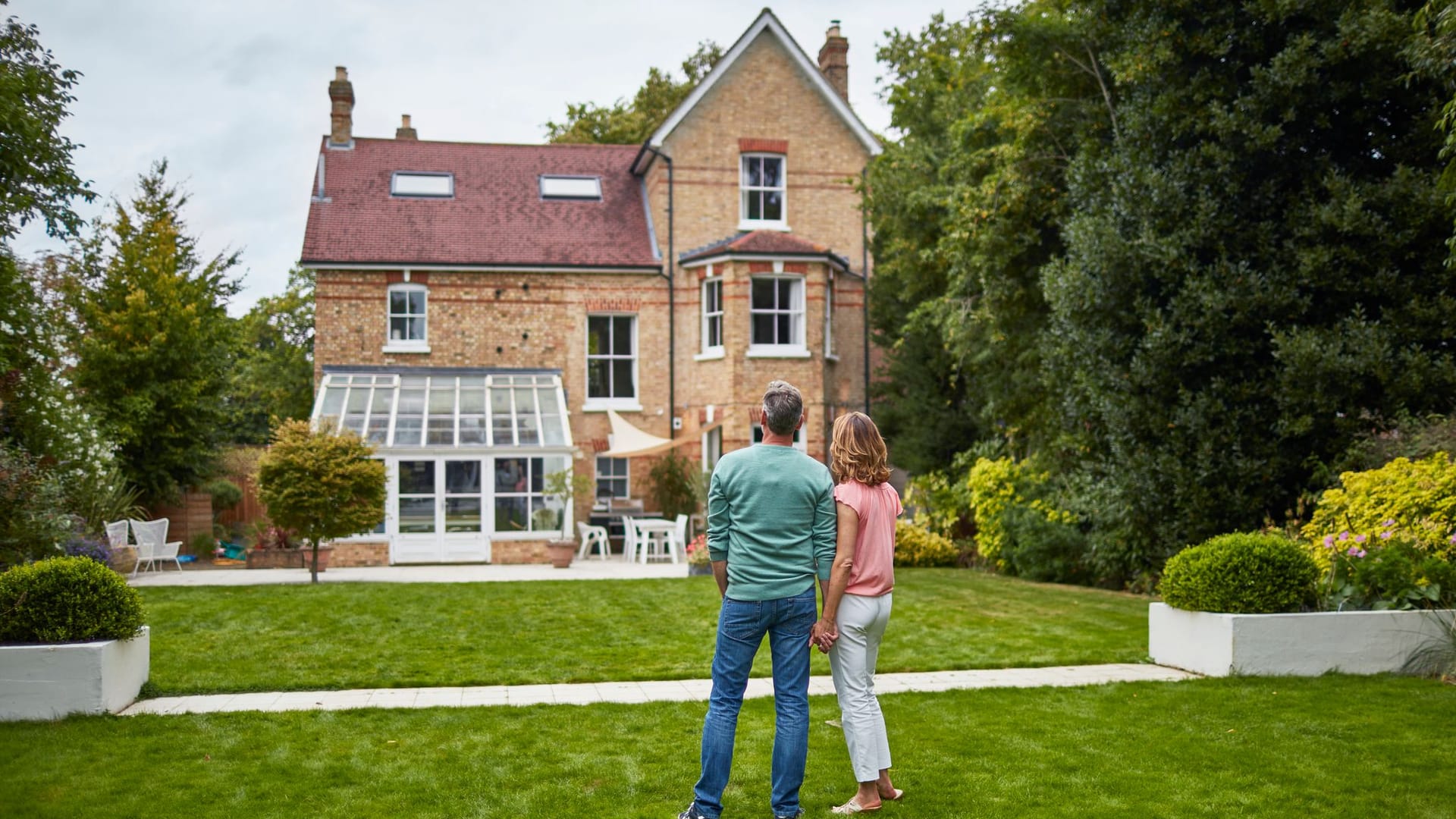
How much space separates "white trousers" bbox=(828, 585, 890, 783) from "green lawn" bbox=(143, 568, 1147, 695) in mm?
3730

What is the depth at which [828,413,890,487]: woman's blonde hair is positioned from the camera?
212 inches

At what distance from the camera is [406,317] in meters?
22.9

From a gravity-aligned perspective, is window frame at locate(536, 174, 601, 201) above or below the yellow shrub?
above

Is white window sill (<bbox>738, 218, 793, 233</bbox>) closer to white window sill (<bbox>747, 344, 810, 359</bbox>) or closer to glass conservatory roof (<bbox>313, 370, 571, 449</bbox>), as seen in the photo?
white window sill (<bbox>747, 344, 810, 359</bbox>)

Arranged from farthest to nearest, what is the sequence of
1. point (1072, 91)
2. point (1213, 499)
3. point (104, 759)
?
point (1072, 91) < point (1213, 499) < point (104, 759)

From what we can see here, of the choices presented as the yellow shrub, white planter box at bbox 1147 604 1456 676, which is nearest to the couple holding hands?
white planter box at bbox 1147 604 1456 676

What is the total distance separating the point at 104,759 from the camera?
20.7ft

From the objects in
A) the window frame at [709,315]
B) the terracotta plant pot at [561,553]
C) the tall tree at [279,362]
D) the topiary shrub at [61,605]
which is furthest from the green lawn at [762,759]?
the tall tree at [279,362]

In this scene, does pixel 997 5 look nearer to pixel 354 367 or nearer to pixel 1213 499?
pixel 1213 499

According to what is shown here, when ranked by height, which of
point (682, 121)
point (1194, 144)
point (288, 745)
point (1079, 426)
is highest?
point (682, 121)

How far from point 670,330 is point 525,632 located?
13230 millimetres

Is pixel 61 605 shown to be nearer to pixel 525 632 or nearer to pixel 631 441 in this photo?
pixel 525 632

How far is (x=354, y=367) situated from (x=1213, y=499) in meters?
15.9

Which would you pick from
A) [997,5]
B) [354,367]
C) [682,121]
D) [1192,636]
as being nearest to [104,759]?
[1192,636]
